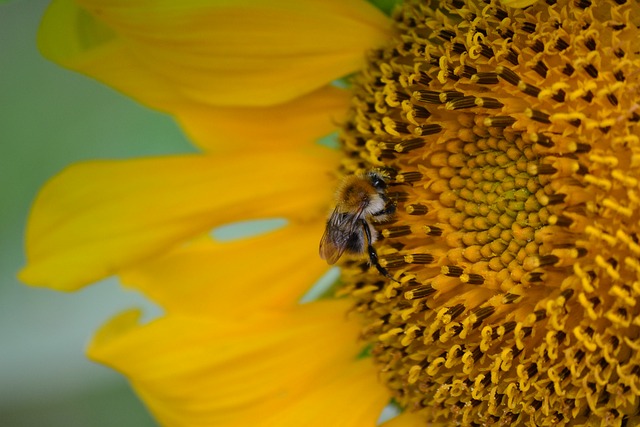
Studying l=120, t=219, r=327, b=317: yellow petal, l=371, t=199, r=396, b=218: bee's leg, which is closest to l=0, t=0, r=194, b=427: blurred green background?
l=120, t=219, r=327, b=317: yellow petal

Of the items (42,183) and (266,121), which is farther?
(42,183)

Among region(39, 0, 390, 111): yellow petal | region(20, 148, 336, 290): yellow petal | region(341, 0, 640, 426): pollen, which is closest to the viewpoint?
region(341, 0, 640, 426): pollen

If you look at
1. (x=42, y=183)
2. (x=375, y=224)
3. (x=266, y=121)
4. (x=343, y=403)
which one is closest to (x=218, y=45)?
(x=266, y=121)

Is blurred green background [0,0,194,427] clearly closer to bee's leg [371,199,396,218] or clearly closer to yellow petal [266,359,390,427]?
yellow petal [266,359,390,427]

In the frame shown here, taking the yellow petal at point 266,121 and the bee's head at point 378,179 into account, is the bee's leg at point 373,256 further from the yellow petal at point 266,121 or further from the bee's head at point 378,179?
the yellow petal at point 266,121

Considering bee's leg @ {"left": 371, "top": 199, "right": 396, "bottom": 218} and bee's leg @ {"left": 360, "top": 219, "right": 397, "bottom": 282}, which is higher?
bee's leg @ {"left": 371, "top": 199, "right": 396, "bottom": 218}

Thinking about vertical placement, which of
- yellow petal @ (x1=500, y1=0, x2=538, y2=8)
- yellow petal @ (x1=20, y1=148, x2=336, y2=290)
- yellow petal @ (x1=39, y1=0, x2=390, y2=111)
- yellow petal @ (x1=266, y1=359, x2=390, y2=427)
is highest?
yellow petal @ (x1=500, y1=0, x2=538, y2=8)

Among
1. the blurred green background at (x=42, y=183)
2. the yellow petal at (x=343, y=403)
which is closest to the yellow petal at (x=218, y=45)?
the blurred green background at (x=42, y=183)

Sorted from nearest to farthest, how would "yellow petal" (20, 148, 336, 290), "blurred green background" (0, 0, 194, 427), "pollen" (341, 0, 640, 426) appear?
"pollen" (341, 0, 640, 426) < "yellow petal" (20, 148, 336, 290) < "blurred green background" (0, 0, 194, 427)

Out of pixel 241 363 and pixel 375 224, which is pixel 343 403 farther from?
pixel 375 224
